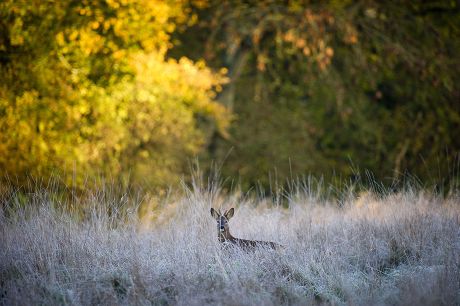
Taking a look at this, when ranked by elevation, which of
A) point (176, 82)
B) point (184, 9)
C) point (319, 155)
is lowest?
point (319, 155)

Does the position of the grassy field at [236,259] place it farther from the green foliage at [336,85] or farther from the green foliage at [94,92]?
the green foliage at [336,85]

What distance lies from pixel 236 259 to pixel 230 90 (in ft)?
33.8

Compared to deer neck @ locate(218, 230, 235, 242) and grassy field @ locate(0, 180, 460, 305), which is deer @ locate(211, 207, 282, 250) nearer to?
deer neck @ locate(218, 230, 235, 242)

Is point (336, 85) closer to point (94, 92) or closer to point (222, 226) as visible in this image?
point (94, 92)

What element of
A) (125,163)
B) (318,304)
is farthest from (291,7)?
(318,304)

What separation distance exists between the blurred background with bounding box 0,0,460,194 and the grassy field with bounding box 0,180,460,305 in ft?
3.30

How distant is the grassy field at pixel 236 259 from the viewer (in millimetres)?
5434

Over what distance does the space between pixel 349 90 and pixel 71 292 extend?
1243 centimetres

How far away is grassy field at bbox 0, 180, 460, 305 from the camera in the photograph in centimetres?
543

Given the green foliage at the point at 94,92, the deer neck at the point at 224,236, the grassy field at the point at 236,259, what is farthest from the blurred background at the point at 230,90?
the deer neck at the point at 224,236

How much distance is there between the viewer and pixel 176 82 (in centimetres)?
1267

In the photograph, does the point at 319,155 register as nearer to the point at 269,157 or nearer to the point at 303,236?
the point at 269,157

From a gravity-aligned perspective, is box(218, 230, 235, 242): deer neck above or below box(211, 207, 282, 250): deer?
below

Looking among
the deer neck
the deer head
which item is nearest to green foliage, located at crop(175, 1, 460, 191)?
the deer head
